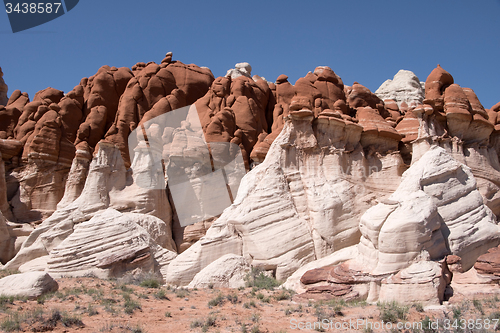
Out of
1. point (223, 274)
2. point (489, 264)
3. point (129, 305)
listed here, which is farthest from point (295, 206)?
point (129, 305)

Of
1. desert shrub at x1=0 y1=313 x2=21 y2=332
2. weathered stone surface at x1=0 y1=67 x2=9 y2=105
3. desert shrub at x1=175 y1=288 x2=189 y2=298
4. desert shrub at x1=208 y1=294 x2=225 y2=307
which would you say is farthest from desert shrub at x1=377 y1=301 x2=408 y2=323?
weathered stone surface at x1=0 y1=67 x2=9 y2=105

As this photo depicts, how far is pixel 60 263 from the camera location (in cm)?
1472

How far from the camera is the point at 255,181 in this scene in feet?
52.7

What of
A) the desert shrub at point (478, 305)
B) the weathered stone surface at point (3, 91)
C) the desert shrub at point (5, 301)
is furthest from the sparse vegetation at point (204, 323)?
the weathered stone surface at point (3, 91)

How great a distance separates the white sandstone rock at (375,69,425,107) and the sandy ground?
27.3 meters

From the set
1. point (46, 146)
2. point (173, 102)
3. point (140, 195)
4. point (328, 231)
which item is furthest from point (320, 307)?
point (46, 146)

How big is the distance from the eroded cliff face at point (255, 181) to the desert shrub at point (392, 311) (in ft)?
1.50

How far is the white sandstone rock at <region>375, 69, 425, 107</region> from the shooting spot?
34.1 metres

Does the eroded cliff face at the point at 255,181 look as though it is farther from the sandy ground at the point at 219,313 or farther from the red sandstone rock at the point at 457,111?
the sandy ground at the point at 219,313

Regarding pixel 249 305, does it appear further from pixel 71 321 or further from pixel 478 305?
pixel 478 305

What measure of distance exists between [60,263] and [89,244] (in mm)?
1246

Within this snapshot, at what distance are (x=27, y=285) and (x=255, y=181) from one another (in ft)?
29.0

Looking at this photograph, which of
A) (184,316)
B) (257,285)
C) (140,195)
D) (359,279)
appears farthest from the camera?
(140,195)

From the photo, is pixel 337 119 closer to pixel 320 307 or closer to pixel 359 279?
pixel 359 279
